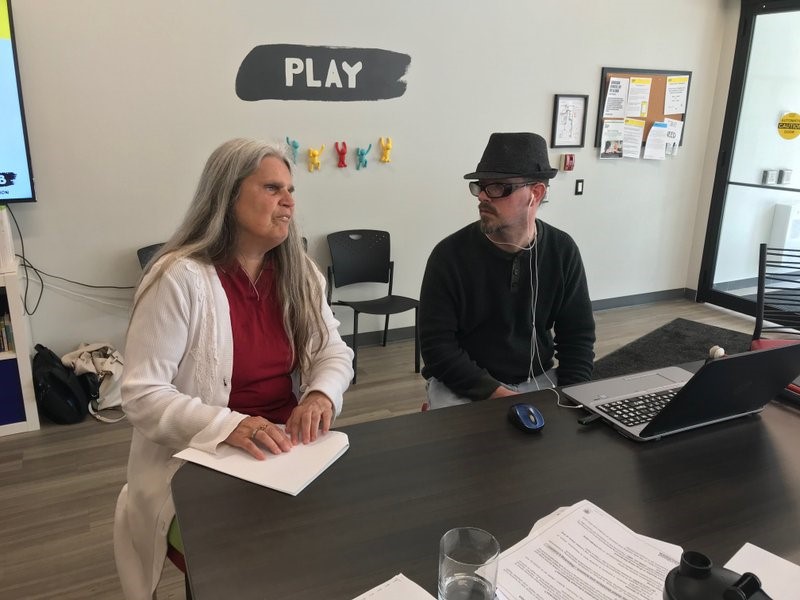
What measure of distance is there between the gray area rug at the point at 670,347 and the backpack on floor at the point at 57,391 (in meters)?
2.83

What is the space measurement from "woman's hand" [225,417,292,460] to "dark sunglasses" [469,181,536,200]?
0.96 metres

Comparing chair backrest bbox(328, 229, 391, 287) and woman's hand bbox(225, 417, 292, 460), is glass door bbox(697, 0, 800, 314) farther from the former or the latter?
woman's hand bbox(225, 417, 292, 460)

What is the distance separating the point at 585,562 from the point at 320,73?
3.19 metres

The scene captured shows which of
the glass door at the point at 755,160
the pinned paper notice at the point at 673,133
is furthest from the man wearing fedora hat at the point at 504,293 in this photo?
the glass door at the point at 755,160

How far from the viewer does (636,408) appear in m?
1.42

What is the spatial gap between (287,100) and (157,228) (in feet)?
3.33

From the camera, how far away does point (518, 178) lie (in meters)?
1.85

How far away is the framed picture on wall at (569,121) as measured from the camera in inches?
171

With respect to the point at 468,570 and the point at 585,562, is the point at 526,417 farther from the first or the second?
the point at 468,570

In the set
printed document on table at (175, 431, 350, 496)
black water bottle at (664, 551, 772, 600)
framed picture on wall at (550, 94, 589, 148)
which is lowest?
printed document on table at (175, 431, 350, 496)

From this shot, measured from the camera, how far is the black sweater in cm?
196

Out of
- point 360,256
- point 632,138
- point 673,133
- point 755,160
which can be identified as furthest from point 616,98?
point 360,256

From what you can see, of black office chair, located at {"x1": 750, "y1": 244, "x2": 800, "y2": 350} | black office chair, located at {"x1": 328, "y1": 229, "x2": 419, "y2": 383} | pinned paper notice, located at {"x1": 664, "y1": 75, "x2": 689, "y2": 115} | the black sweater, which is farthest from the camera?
pinned paper notice, located at {"x1": 664, "y1": 75, "x2": 689, "y2": 115}

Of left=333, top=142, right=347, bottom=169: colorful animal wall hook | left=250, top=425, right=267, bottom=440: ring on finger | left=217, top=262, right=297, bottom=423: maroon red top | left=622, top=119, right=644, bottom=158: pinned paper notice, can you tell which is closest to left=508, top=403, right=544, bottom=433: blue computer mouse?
left=250, top=425, right=267, bottom=440: ring on finger
